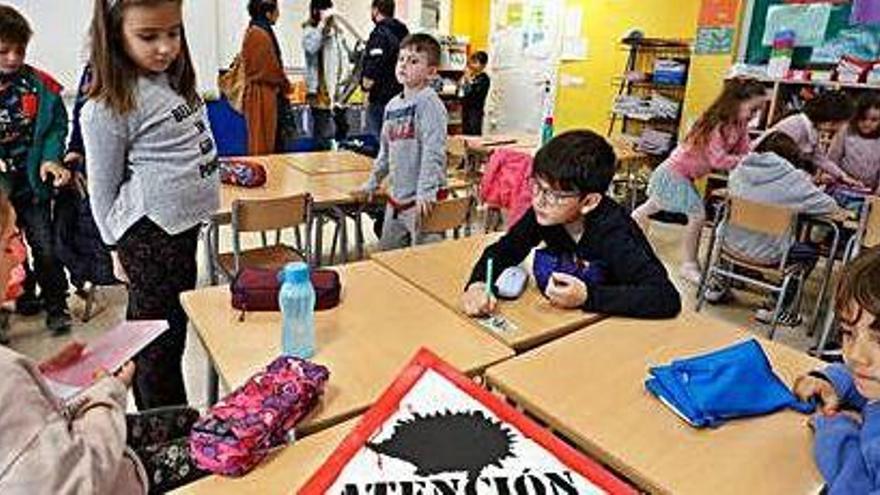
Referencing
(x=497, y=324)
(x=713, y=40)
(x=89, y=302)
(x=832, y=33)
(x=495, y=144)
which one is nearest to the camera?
(x=497, y=324)

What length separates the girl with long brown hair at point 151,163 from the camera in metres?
1.47

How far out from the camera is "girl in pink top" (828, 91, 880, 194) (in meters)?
4.05

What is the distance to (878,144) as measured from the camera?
4.06 meters

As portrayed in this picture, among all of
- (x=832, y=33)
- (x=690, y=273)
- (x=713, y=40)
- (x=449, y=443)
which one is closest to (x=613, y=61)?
(x=713, y=40)

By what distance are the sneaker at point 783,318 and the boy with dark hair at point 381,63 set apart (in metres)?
2.82

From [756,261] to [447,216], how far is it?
173 cm

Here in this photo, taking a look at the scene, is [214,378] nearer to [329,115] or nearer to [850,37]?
[329,115]

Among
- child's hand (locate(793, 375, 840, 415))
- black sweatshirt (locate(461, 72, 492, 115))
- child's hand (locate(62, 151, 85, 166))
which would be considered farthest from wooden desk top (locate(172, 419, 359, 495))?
black sweatshirt (locate(461, 72, 492, 115))

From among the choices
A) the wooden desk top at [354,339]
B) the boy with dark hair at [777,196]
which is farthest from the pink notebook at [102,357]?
the boy with dark hair at [777,196]

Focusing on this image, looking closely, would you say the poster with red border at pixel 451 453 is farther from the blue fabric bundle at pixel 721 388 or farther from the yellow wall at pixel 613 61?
the yellow wall at pixel 613 61

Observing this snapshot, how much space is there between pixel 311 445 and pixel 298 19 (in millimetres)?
6136

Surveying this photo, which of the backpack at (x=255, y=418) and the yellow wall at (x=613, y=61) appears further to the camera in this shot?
the yellow wall at (x=613, y=61)

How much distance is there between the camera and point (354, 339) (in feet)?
4.56

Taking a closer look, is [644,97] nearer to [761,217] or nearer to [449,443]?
[761,217]
